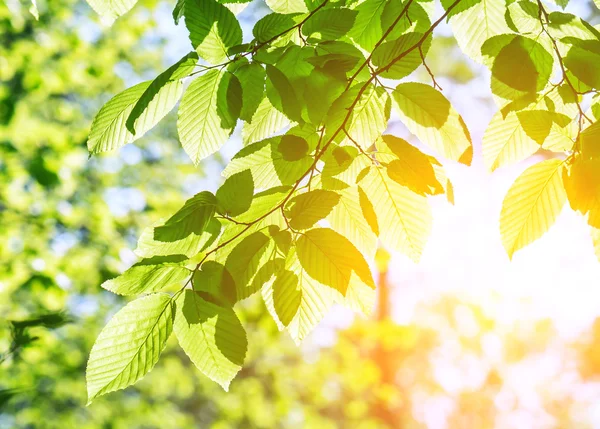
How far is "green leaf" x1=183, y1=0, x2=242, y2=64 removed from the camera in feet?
2.74

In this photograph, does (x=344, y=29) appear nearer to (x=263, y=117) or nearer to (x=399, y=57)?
(x=399, y=57)

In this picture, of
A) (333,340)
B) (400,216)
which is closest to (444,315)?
(333,340)

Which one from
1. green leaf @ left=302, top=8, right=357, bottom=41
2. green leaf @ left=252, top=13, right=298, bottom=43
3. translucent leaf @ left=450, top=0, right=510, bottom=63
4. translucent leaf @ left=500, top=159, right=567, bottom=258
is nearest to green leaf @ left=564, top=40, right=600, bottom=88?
translucent leaf @ left=500, top=159, right=567, bottom=258

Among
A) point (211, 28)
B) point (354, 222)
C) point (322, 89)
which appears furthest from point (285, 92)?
point (354, 222)

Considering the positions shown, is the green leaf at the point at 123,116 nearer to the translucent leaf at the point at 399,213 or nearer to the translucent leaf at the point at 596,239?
the translucent leaf at the point at 399,213

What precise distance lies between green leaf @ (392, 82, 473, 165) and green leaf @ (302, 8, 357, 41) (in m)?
0.14

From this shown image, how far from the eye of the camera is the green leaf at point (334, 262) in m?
0.80

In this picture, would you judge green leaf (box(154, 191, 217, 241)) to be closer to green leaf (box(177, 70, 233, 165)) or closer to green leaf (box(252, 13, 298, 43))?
green leaf (box(177, 70, 233, 165))

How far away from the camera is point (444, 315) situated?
10.9m

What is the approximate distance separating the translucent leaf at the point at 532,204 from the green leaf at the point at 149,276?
1.78 ft

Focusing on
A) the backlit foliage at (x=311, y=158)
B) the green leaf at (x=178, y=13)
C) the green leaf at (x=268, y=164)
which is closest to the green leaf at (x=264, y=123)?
the backlit foliage at (x=311, y=158)

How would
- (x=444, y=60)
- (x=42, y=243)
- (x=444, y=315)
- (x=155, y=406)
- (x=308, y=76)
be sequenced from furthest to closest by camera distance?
(x=444, y=315), (x=444, y=60), (x=155, y=406), (x=42, y=243), (x=308, y=76)

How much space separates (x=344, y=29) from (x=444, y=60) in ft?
24.5

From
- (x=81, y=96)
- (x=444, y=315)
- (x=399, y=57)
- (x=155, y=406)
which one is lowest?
(x=444, y=315)
